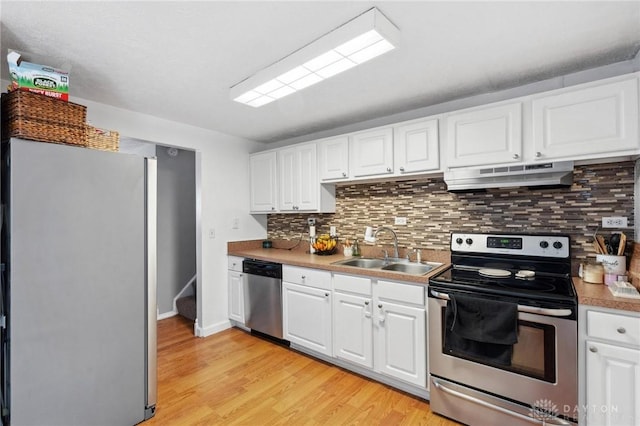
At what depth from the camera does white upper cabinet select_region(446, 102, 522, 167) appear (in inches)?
81.6

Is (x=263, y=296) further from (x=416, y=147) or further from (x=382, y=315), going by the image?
(x=416, y=147)

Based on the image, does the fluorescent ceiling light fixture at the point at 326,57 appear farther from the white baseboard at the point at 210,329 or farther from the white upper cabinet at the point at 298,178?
the white baseboard at the point at 210,329

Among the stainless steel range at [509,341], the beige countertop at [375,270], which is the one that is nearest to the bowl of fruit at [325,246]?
the beige countertop at [375,270]

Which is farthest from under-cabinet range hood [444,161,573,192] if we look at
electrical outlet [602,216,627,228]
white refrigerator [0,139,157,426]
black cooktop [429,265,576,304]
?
white refrigerator [0,139,157,426]

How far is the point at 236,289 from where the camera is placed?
3496mm

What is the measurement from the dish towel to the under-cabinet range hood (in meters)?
0.83

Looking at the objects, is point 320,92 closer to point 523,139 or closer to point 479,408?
point 523,139

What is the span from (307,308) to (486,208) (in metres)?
1.76

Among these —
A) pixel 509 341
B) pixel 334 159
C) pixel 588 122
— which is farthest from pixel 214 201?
pixel 588 122

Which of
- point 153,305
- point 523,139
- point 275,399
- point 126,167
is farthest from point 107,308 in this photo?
point 523,139

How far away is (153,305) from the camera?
1.95 meters

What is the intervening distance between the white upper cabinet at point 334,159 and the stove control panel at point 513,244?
116cm

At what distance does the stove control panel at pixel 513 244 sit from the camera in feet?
7.00

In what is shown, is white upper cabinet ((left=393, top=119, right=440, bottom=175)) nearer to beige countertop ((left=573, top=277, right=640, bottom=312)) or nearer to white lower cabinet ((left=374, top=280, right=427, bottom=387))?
white lower cabinet ((left=374, top=280, right=427, bottom=387))
